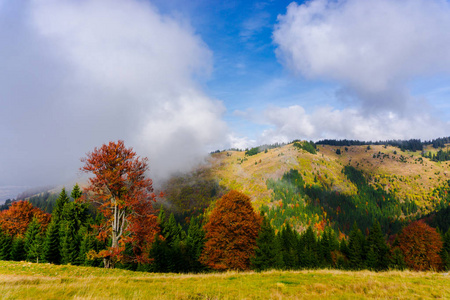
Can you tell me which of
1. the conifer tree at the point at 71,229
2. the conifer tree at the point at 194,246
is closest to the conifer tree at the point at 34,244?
the conifer tree at the point at 71,229

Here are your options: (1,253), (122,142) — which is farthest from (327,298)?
(1,253)

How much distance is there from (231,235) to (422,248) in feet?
190

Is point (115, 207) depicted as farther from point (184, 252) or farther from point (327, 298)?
point (184, 252)

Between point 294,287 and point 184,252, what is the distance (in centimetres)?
5498

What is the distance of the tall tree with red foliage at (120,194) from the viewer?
2206 cm

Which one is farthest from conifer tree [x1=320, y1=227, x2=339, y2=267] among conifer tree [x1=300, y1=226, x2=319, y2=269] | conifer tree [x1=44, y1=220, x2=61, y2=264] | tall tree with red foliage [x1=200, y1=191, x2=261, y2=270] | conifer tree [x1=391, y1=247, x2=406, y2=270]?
conifer tree [x1=44, y1=220, x2=61, y2=264]

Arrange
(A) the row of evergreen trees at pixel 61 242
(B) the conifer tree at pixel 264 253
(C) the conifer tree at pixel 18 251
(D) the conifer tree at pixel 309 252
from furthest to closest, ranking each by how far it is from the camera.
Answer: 1. (D) the conifer tree at pixel 309 252
2. (C) the conifer tree at pixel 18 251
3. (A) the row of evergreen trees at pixel 61 242
4. (B) the conifer tree at pixel 264 253

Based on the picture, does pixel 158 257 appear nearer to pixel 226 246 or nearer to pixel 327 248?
pixel 226 246

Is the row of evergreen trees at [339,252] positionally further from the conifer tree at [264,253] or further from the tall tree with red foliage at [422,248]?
→ the conifer tree at [264,253]

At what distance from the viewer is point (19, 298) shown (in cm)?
750

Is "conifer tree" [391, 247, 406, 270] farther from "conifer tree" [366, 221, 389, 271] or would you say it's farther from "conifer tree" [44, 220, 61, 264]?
"conifer tree" [44, 220, 61, 264]

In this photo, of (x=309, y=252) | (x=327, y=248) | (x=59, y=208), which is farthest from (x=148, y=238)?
(x=327, y=248)

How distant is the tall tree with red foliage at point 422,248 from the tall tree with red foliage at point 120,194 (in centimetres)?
7055

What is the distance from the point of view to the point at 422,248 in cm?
5619
